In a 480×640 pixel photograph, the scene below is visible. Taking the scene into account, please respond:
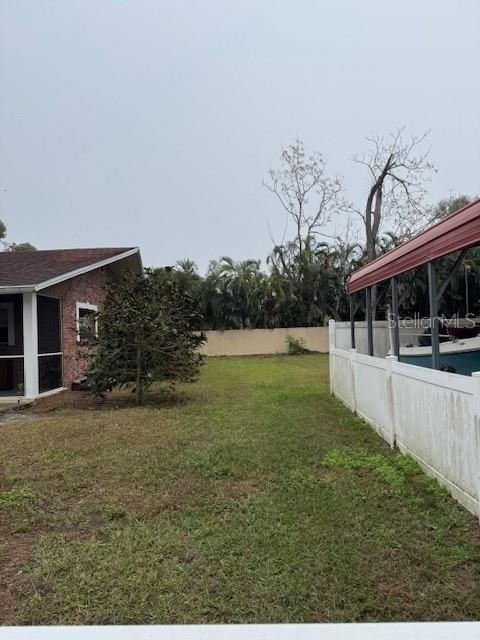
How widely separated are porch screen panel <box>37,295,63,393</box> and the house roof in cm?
67

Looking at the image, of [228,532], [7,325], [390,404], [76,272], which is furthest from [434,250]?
[7,325]

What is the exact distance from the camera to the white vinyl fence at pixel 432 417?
146 inches

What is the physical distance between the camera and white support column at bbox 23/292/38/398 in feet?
34.9

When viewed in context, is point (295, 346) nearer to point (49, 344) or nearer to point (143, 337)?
point (49, 344)

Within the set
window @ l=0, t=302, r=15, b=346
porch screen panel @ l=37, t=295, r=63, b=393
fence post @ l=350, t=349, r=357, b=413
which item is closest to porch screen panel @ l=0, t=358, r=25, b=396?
window @ l=0, t=302, r=15, b=346

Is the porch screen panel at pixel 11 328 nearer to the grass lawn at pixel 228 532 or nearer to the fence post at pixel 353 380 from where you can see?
the grass lawn at pixel 228 532

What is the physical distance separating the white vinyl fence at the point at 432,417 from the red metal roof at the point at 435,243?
4.34 feet

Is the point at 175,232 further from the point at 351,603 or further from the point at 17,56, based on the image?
the point at 351,603

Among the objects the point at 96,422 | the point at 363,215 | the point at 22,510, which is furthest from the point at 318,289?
the point at 22,510

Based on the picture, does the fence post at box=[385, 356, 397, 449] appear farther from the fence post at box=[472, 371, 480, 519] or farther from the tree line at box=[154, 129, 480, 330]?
the tree line at box=[154, 129, 480, 330]

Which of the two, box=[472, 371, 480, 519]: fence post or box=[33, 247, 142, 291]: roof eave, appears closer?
box=[472, 371, 480, 519]: fence post

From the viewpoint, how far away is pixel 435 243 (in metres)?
6.13

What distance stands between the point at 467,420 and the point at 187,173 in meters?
22.4

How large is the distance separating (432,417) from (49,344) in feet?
30.6
